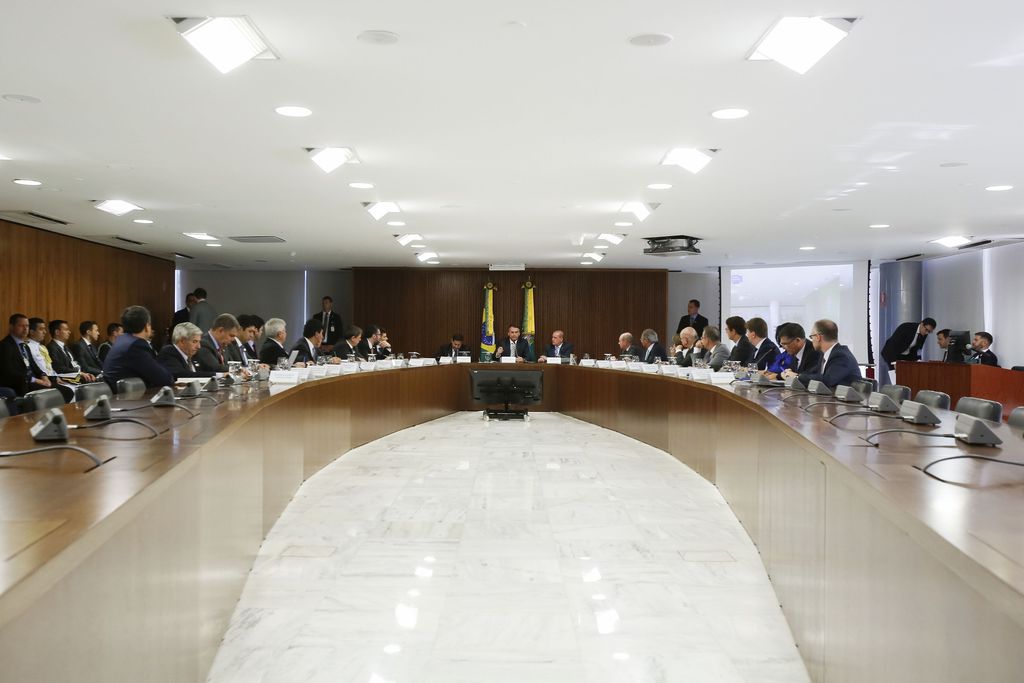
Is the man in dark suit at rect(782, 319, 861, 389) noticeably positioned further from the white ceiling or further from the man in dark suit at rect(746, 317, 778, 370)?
the man in dark suit at rect(746, 317, 778, 370)

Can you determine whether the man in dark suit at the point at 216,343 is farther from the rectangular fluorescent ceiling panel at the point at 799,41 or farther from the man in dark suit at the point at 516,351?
the man in dark suit at the point at 516,351

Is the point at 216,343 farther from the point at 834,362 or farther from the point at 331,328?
the point at 331,328

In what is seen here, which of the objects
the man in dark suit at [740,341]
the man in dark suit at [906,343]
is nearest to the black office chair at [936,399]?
the man in dark suit at [740,341]

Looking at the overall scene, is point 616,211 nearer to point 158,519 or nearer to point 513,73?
point 513,73

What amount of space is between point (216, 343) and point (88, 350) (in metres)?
5.19

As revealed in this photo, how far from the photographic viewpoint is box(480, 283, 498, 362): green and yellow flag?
17.9 meters

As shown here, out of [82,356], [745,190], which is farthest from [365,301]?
[745,190]

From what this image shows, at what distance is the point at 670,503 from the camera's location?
5.92 m

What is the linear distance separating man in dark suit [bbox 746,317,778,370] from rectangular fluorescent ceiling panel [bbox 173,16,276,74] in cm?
562

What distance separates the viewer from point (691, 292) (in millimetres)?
19578

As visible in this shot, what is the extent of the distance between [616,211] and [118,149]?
511 centimetres

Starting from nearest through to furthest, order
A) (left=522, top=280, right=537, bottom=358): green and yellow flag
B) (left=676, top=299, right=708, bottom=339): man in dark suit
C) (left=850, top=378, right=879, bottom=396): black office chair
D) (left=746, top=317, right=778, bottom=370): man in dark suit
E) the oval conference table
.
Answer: the oval conference table < (left=850, top=378, right=879, bottom=396): black office chair < (left=746, top=317, right=778, bottom=370): man in dark suit < (left=676, top=299, right=708, bottom=339): man in dark suit < (left=522, top=280, right=537, bottom=358): green and yellow flag

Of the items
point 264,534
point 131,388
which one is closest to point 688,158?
point 264,534

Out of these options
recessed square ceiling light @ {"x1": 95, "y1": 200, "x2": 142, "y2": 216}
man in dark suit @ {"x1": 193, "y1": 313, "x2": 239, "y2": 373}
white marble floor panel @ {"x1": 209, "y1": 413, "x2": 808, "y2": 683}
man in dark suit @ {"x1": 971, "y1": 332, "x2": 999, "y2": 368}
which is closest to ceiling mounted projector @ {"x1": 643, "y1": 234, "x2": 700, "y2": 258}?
man in dark suit @ {"x1": 971, "y1": 332, "x2": 999, "y2": 368}
